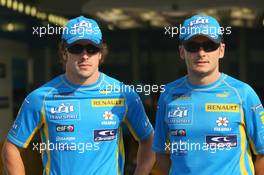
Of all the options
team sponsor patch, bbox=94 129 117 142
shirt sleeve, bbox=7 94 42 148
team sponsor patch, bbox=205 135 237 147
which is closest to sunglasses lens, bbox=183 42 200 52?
team sponsor patch, bbox=205 135 237 147

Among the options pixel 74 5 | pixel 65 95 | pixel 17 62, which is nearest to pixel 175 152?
pixel 65 95

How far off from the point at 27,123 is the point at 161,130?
2.37 ft

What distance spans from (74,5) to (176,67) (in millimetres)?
2125

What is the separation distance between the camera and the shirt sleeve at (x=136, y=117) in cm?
333

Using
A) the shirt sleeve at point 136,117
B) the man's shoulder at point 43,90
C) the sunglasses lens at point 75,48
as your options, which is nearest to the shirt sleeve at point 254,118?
the shirt sleeve at point 136,117

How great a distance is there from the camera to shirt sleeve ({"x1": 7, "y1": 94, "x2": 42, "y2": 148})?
3154mm

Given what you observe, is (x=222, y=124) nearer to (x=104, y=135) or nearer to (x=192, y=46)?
(x=192, y=46)

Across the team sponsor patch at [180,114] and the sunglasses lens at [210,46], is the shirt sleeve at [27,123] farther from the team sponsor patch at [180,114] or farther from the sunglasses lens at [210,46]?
the sunglasses lens at [210,46]

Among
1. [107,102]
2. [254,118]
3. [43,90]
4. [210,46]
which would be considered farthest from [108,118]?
[254,118]

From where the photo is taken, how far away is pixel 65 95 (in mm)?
3229

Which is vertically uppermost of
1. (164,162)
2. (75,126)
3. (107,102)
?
(107,102)

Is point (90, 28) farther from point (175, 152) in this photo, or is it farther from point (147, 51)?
point (147, 51)

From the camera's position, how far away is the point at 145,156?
3.49 metres
